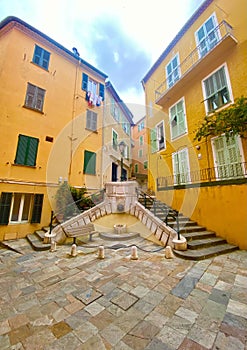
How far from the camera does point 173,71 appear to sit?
34.7 feet

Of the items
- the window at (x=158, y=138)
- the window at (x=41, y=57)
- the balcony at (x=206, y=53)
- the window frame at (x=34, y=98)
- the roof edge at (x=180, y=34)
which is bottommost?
the window at (x=158, y=138)

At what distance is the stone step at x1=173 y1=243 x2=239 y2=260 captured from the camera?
445 centimetres

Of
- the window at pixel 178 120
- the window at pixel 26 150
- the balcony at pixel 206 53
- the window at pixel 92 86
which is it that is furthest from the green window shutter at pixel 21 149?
the balcony at pixel 206 53

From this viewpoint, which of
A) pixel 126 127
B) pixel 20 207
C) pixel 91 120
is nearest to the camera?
pixel 20 207

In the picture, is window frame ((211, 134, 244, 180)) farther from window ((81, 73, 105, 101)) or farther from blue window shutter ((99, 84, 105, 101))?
window ((81, 73, 105, 101))

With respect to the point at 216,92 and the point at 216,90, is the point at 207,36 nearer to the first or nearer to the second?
the point at 216,90

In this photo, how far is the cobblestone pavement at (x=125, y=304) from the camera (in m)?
1.94

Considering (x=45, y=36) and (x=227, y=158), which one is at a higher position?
(x=45, y=36)

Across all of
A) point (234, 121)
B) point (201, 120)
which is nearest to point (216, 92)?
point (201, 120)

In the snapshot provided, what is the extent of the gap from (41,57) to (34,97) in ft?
10.0

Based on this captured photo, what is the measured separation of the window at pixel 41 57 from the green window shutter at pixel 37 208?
8.46 meters

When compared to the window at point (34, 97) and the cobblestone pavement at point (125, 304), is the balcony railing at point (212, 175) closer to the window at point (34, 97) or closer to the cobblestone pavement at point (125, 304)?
the cobblestone pavement at point (125, 304)

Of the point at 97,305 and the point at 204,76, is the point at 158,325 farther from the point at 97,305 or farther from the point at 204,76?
the point at 204,76

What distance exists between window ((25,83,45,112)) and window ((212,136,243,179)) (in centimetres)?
1028
